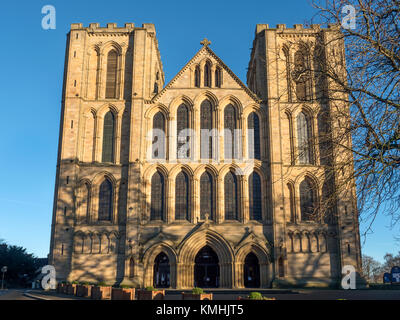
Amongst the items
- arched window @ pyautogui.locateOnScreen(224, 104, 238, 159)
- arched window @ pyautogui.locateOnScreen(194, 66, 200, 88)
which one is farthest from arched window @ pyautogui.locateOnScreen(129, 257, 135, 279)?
arched window @ pyautogui.locateOnScreen(194, 66, 200, 88)

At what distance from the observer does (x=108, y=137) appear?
34.6 metres

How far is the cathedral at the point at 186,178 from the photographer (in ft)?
101

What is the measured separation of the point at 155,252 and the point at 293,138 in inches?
562

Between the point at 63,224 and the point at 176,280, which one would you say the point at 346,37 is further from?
the point at 63,224

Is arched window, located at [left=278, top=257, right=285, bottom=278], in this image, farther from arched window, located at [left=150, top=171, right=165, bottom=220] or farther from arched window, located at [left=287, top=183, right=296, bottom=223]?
arched window, located at [left=150, top=171, right=165, bottom=220]

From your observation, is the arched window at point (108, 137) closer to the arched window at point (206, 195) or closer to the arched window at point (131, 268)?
the arched window at point (206, 195)

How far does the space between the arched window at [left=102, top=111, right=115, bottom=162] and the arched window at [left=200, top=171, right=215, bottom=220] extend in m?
7.68

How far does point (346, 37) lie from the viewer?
37.3ft

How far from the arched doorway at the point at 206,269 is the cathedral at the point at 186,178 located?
0.25ft

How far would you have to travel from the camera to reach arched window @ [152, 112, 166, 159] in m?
33.7
